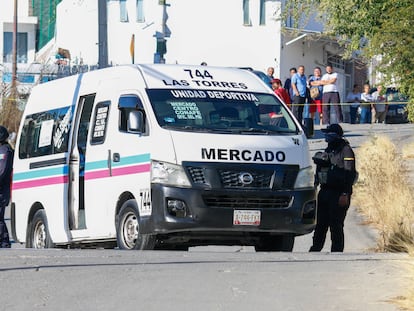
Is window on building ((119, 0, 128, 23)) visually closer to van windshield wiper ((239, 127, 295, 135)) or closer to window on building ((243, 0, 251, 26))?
window on building ((243, 0, 251, 26))

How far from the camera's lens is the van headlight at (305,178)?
13.6m

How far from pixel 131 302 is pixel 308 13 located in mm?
14582

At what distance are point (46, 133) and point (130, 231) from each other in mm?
2735

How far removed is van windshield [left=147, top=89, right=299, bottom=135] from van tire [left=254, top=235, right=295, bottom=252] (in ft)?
4.20

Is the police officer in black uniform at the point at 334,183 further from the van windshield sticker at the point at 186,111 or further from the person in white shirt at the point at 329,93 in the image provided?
the person in white shirt at the point at 329,93

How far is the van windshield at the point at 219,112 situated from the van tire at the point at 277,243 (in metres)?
1.28

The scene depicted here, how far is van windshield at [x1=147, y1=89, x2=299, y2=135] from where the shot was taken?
13547mm

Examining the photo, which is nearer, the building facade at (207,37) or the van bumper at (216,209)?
the van bumper at (216,209)

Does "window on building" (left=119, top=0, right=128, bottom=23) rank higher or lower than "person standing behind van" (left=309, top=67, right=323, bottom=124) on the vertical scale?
higher

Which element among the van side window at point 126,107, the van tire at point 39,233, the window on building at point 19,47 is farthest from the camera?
the window on building at point 19,47

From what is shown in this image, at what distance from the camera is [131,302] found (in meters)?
9.12

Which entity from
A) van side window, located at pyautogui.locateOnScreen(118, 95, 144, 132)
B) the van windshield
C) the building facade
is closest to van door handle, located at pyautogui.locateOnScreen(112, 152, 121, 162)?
van side window, located at pyautogui.locateOnScreen(118, 95, 144, 132)

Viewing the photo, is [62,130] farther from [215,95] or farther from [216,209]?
[216,209]

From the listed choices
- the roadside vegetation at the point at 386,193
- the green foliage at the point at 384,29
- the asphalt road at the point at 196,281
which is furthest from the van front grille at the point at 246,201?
the green foliage at the point at 384,29
